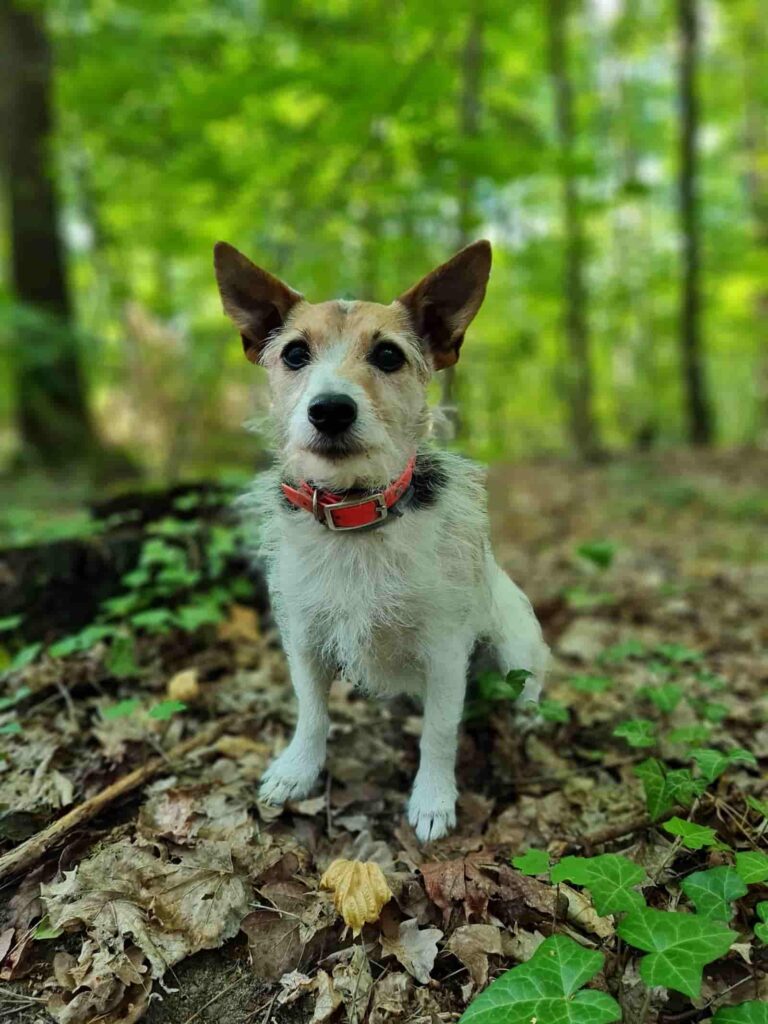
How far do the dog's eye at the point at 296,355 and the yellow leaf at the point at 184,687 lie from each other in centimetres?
183

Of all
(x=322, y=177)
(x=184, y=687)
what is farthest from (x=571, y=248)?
(x=184, y=687)

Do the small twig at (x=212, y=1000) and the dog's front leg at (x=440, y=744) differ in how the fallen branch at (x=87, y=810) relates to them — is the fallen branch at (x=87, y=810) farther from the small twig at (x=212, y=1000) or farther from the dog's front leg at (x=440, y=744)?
the dog's front leg at (x=440, y=744)

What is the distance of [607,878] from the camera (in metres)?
2.02

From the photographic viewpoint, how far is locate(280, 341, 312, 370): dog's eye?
2510 millimetres

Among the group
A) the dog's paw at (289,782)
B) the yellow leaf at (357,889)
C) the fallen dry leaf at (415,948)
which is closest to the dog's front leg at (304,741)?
the dog's paw at (289,782)

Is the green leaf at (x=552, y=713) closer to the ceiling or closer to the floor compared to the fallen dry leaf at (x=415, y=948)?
closer to the ceiling

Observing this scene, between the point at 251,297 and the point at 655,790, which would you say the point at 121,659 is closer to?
the point at 251,297

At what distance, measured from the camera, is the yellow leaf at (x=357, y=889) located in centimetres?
221

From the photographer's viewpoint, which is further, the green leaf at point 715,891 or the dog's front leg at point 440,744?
the dog's front leg at point 440,744

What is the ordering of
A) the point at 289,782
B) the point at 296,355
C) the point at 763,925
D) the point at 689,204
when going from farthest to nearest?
the point at 689,204
the point at 289,782
the point at 296,355
the point at 763,925

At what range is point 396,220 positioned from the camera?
24.4ft

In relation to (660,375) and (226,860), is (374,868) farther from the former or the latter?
(660,375)

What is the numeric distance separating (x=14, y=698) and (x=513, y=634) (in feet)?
7.33

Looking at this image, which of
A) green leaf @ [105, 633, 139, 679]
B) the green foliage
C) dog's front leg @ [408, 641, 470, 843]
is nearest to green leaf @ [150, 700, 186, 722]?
green leaf @ [105, 633, 139, 679]
